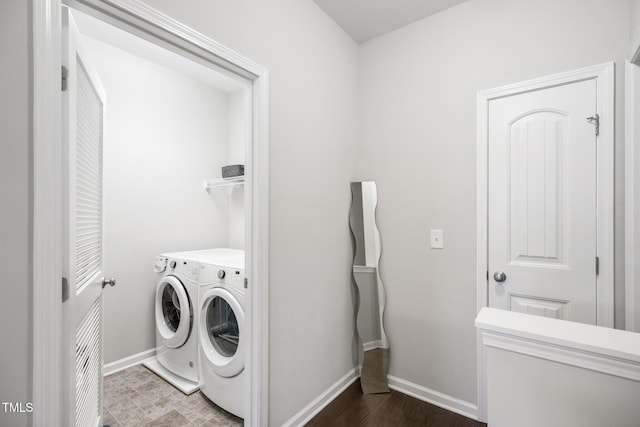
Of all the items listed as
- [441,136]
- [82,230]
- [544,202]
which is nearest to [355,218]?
[441,136]

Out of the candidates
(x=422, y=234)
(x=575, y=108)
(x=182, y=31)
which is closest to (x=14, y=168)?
(x=182, y=31)

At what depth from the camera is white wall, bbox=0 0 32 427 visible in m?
0.81

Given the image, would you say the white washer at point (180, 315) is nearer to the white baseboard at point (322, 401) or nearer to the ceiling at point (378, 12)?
the white baseboard at point (322, 401)

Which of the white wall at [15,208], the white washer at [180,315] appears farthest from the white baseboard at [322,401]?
the white wall at [15,208]

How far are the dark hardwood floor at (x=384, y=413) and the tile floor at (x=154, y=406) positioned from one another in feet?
2.02

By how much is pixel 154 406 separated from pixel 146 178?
1878 millimetres

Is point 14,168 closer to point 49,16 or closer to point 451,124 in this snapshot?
point 49,16

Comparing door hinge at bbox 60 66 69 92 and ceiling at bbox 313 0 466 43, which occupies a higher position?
ceiling at bbox 313 0 466 43

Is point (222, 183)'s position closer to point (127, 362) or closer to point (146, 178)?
point (146, 178)

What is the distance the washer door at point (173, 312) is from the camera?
2244 millimetres

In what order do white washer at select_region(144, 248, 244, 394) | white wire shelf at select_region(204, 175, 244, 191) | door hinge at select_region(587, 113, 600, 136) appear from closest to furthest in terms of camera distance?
door hinge at select_region(587, 113, 600, 136) < white washer at select_region(144, 248, 244, 394) < white wire shelf at select_region(204, 175, 244, 191)

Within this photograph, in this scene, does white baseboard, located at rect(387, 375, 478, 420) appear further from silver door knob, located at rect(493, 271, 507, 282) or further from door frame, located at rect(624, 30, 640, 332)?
door frame, located at rect(624, 30, 640, 332)

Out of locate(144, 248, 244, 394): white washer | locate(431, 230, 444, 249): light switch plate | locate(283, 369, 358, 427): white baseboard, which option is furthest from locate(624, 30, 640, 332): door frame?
locate(144, 248, 244, 394): white washer

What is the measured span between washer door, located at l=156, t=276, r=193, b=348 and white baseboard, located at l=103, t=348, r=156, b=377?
0.39m
